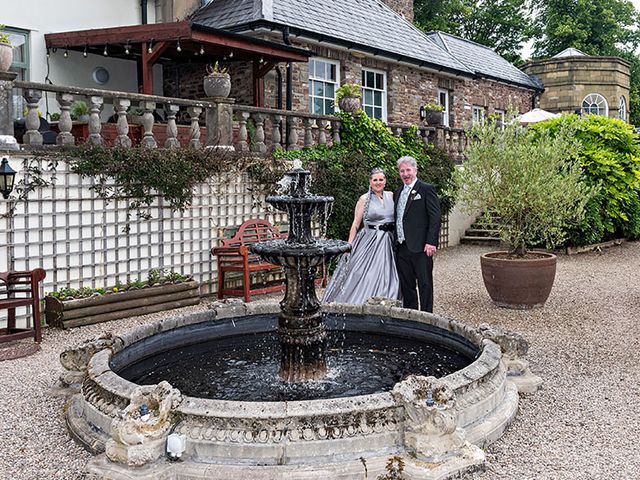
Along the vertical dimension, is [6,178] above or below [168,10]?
below

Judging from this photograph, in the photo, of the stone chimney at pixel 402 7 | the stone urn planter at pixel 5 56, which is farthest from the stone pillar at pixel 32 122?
the stone chimney at pixel 402 7

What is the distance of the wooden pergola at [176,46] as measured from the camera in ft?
35.7

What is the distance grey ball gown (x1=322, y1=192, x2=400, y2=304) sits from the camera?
708 cm

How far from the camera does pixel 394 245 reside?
23.1 feet

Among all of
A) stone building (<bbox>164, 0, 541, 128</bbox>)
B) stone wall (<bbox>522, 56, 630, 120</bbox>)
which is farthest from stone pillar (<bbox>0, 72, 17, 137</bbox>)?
stone wall (<bbox>522, 56, 630, 120</bbox>)

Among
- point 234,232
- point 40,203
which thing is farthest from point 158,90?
point 40,203

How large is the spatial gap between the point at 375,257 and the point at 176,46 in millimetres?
6972

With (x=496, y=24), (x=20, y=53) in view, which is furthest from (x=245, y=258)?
(x=496, y=24)

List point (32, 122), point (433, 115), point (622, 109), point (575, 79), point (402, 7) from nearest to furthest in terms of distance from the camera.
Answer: point (32, 122) → point (433, 115) → point (402, 7) → point (575, 79) → point (622, 109)

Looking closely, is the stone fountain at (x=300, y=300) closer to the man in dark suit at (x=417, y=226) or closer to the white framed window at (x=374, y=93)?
the man in dark suit at (x=417, y=226)

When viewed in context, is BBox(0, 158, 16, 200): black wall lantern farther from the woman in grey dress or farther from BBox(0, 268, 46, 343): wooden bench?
the woman in grey dress

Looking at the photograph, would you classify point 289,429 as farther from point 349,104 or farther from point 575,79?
point 575,79

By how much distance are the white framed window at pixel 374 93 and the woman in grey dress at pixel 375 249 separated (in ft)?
33.1

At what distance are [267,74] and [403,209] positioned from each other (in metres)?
8.07
